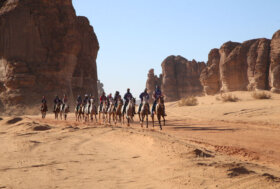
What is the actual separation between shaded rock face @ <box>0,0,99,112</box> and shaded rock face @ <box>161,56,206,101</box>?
3708 centimetres

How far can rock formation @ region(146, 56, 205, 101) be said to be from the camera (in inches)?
3066

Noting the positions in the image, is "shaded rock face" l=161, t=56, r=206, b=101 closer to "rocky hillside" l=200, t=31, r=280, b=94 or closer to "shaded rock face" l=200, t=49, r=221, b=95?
"shaded rock face" l=200, t=49, r=221, b=95

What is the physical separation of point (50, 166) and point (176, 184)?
9.59 feet

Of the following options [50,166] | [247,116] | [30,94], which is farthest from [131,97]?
[30,94]

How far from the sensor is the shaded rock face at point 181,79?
7781cm

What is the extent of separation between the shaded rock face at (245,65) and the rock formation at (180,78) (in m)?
33.3

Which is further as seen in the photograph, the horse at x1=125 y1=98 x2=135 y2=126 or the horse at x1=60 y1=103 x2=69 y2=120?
the horse at x1=60 y1=103 x2=69 y2=120

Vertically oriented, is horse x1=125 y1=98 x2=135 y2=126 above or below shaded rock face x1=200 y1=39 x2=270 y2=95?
below

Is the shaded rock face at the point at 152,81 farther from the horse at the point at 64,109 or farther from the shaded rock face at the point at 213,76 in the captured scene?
the horse at the point at 64,109

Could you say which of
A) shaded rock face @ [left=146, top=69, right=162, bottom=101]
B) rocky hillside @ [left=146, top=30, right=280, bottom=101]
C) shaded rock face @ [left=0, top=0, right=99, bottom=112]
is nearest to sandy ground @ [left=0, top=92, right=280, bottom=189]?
rocky hillside @ [left=146, top=30, right=280, bottom=101]

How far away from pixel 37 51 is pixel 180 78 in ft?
153

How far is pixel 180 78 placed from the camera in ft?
260

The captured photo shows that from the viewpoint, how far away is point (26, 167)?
583cm

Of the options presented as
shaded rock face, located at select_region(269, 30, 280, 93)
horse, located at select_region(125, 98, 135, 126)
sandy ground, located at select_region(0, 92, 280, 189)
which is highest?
shaded rock face, located at select_region(269, 30, 280, 93)
